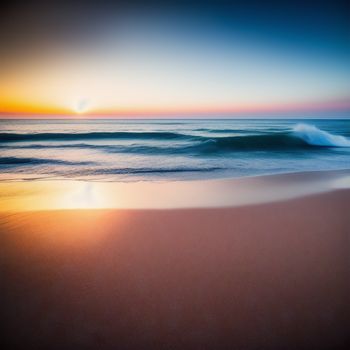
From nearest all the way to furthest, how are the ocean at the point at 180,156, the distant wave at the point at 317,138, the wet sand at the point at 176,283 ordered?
the wet sand at the point at 176,283 → the ocean at the point at 180,156 → the distant wave at the point at 317,138

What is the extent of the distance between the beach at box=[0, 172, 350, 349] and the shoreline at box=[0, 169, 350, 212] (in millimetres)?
726

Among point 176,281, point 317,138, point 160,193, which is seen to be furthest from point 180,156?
point 176,281

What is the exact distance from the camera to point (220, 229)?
2967mm

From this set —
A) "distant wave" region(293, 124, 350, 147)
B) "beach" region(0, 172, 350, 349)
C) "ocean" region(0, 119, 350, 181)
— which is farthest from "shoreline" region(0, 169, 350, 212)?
"distant wave" region(293, 124, 350, 147)

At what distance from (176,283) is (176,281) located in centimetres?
2

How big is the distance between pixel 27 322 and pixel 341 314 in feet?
6.80

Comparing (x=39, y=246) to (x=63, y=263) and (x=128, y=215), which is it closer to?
(x=63, y=263)

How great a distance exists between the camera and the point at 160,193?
16.1 ft

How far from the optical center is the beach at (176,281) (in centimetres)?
166

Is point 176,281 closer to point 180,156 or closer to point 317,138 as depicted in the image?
point 180,156

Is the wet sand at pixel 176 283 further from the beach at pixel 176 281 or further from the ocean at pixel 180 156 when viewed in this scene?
the ocean at pixel 180 156

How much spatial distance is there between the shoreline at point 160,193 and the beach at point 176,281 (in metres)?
0.73

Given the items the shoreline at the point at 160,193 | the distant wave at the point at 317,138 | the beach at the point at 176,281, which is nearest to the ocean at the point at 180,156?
the distant wave at the point at 317,138

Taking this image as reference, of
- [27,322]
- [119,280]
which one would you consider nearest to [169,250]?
[119,280]
